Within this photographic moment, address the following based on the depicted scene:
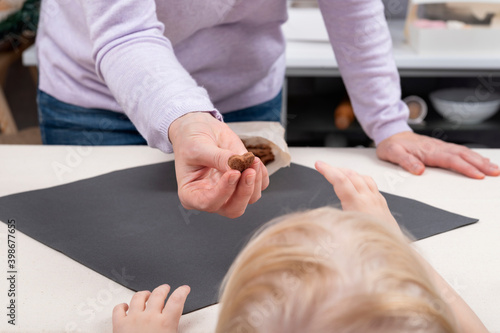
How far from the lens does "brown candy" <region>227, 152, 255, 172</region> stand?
60cm

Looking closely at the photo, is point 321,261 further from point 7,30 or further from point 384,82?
point 7,30

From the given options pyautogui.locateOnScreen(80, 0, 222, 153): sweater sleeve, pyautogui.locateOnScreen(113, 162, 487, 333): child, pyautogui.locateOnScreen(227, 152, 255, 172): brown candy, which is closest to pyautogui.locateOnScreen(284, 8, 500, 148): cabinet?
pyautogui.locateOnScreen(80, 0, 222, 153): sweater sleeve

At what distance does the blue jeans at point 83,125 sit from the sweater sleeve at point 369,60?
0.77ft

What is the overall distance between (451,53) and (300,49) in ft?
1.46

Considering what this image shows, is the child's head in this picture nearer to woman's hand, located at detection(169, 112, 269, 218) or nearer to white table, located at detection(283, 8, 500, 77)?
woman's hand, located at detection(169, 112, 269, 218)

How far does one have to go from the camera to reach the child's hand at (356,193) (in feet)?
2.24

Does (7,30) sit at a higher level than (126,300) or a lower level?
lower

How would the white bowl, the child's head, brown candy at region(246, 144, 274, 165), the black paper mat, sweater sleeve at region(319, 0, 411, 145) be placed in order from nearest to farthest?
the child's head < the black paper mat < brown candy at region(246, 144, 274, 165) < sweater sleeve at region(319, 0, 411, 145) < the white bowl

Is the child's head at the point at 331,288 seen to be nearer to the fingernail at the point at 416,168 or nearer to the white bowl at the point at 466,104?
the fingernail at the point at 416,168

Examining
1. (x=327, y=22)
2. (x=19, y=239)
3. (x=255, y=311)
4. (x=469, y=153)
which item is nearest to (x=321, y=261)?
(x=255, y=311)

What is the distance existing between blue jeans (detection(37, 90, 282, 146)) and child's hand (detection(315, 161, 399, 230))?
1.51ft

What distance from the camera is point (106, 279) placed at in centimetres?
65

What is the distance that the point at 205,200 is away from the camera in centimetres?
62

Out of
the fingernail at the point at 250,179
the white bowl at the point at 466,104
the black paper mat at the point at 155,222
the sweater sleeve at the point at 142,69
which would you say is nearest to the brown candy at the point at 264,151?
the black paper mat at the point at 155,222
